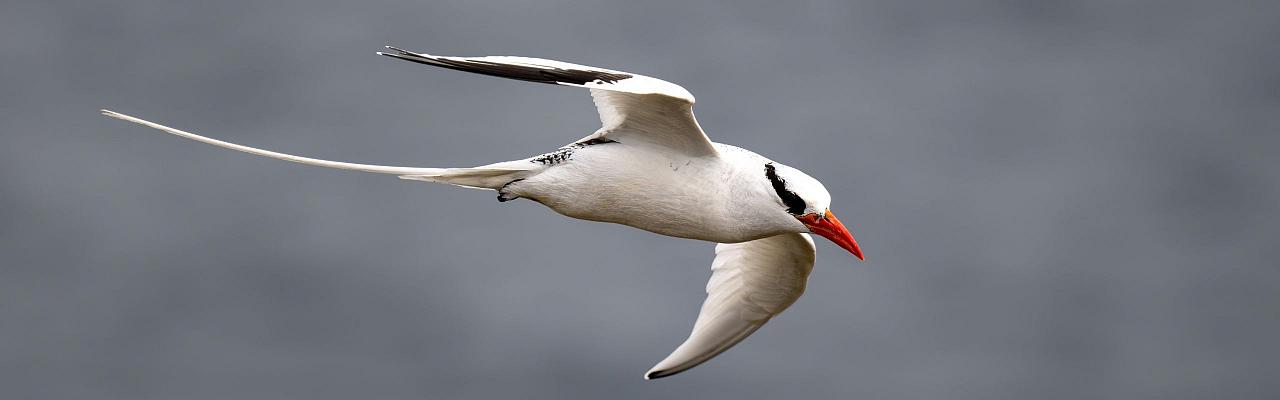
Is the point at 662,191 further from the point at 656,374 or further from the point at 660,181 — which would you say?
the point at 656,374

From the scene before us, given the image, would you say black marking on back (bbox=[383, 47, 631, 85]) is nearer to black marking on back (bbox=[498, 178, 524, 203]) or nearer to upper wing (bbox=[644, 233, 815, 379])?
black marking on back (bbox=[498, 178, 524, 203])

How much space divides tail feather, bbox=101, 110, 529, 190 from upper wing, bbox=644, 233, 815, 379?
3584 millimetres

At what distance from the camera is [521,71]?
1319cm

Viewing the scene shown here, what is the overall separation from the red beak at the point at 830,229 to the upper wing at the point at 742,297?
9.07ft

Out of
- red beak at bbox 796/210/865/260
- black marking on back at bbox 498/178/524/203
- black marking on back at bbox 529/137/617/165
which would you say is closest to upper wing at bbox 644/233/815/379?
red beak at bbox 796/210/865/260

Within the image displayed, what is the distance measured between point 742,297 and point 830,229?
11.2ft

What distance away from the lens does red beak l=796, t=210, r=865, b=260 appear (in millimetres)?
13992

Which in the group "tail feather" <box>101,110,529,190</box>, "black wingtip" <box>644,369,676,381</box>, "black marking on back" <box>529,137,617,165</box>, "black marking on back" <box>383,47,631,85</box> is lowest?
"black wingtip" <box>644,369,676,381</box>

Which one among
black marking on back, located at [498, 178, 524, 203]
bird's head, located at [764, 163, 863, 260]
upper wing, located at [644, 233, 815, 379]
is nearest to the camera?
bird's head, located at [764, 163, 863, 260]

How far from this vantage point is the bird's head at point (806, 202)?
45.6 feet

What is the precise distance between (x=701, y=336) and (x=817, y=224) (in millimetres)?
3558

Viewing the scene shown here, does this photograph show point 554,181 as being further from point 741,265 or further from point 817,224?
point 741,265

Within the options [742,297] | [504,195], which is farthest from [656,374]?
[504,195]

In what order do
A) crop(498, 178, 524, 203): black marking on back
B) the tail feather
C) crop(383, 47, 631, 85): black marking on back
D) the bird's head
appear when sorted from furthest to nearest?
crop(498, 178, 524, 203): black marking on back < the bird's head < the tail feather < crop(383, 47, 631, 85): black marking on back
